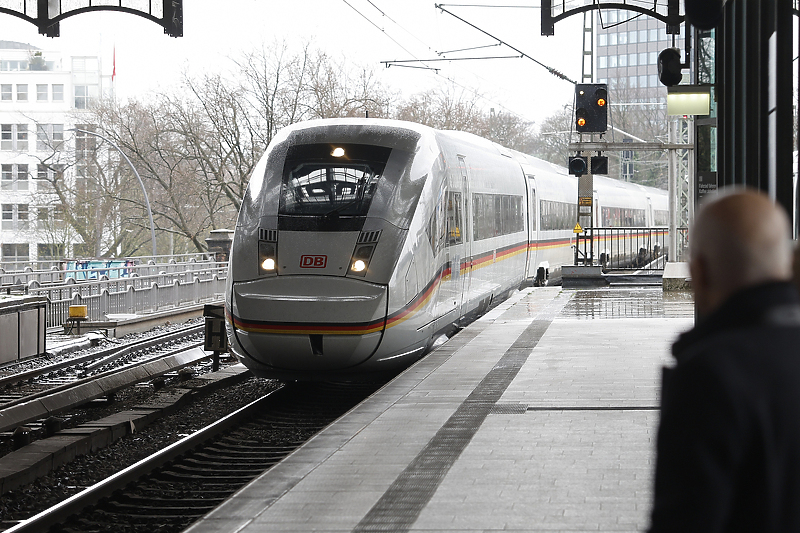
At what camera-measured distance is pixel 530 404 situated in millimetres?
8219

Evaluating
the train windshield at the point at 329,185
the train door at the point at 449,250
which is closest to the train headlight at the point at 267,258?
the train windshield at the point at 329,185

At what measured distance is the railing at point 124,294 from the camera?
66.6 ft

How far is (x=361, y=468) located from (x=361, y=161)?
5421mm

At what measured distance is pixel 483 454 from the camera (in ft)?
21.1

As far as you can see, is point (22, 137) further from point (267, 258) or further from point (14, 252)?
point (267, 258)

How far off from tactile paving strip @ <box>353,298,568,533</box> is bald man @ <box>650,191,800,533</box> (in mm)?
3082

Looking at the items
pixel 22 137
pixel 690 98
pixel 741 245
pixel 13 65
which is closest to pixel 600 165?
pixel 690 98

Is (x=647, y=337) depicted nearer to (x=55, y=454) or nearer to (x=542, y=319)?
(x=542, y=319)

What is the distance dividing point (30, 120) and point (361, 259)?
232 feet

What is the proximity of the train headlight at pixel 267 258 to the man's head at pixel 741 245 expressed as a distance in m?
8.45

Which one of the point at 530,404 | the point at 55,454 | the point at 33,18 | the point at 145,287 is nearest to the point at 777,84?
the point at 530,404

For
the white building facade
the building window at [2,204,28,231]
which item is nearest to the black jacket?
the white building facade

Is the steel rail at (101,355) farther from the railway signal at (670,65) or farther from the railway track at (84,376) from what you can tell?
the railway signal at (670,65)

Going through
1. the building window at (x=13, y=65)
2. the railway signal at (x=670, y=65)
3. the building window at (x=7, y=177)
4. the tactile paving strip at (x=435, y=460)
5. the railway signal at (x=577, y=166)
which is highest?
the building window at (x=13, y=65)
